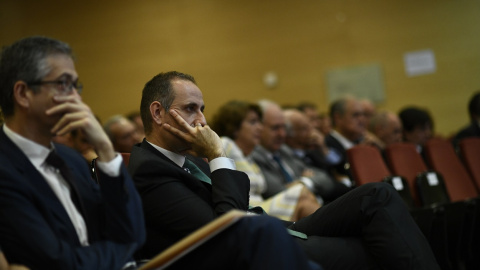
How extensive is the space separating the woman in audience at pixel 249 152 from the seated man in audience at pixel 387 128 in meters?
1.68

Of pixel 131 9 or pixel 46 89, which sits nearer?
pixel 46 89

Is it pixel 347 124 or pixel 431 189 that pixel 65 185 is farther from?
pixel 347 124

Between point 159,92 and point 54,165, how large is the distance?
2.44 feet

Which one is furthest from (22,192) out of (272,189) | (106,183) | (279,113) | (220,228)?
(279,113)

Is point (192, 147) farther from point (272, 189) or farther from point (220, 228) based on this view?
point (272, 189)

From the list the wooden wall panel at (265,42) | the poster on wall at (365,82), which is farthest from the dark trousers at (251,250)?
the poster on wall at (365,82)

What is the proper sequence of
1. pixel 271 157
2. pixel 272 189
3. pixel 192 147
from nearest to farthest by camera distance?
1. pixel 192 147
2. pixel 272 189
3. pixel 271 157

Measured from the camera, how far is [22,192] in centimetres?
164

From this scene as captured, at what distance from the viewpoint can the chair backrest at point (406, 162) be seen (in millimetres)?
4051

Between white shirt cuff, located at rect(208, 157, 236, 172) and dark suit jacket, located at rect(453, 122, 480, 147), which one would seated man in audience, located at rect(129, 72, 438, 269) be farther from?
dark suit jacket, located at rect(453, 122, 480, 147)

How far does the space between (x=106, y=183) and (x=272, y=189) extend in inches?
97.2

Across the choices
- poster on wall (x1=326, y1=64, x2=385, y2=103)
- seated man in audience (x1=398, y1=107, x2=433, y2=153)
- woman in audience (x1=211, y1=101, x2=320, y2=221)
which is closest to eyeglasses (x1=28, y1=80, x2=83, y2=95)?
woman in audience (x1=211, y1=101, x2=320, y2=221)

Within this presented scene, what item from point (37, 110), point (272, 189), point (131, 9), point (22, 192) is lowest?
point (272, 189)

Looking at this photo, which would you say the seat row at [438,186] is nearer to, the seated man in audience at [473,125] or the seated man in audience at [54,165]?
the seated man in audience at [473,125]
